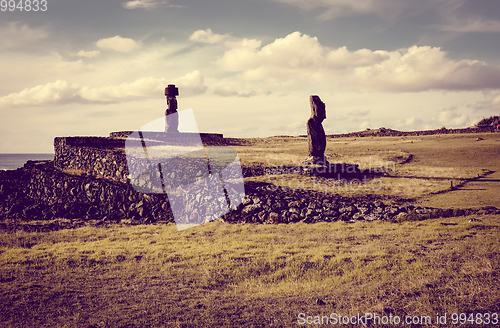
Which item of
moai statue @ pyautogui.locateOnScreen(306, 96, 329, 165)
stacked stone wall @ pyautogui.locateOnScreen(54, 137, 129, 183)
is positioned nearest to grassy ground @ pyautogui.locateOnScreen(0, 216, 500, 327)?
stacked stone wall @ pyautogui.locateOnScreen(54, 137, 129, 183)

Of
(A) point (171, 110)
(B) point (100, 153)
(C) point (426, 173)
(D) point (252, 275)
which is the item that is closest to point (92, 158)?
(B) point (100, 153)

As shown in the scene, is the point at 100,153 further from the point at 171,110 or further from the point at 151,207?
the point at 171,110

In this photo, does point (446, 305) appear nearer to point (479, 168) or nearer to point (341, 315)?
point (341, 315)

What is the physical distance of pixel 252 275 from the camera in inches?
357

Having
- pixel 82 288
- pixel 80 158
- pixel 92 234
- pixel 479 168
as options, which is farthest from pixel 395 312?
pixel 80 158

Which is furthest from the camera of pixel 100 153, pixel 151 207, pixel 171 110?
pixel 171 110

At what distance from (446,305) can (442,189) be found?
14946 mm

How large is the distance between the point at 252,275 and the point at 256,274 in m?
0.14

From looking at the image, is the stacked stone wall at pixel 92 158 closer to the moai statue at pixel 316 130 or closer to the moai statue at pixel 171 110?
the moai statue at pixel 171 110

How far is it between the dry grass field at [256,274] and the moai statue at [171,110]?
25.2 m

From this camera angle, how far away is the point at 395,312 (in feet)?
20.8

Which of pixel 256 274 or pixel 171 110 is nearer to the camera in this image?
pixel 256 274

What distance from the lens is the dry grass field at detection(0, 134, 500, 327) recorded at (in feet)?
21.3

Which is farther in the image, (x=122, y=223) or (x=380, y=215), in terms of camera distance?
(x=122, y=223)
